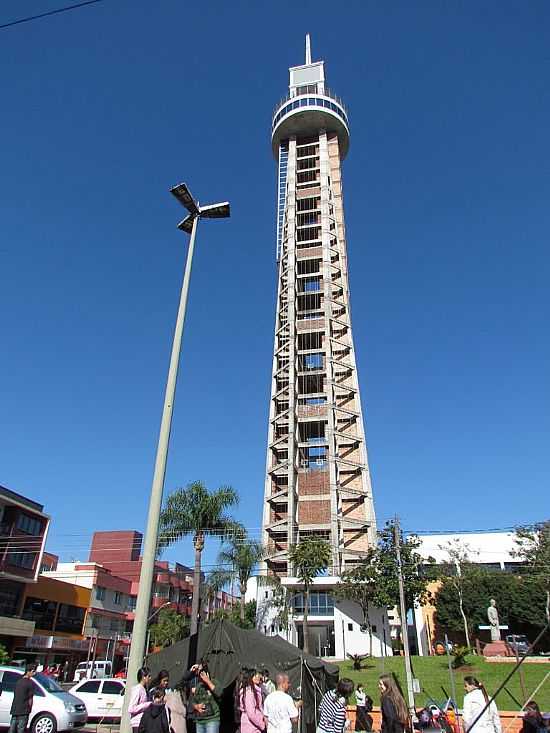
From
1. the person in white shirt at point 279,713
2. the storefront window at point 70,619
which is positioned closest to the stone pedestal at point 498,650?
the person in white shirt at point 279,713

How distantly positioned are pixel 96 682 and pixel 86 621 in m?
37.2

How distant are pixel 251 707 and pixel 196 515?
1034 inches

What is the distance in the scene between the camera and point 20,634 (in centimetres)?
4128

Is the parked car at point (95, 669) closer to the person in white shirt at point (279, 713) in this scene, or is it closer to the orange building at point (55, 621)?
the orange building at point (55, 621)

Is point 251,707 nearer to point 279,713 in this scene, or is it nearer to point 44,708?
point 279,713

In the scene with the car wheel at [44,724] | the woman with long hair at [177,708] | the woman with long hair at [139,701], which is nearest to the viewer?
the woman with long hair at [139,701]

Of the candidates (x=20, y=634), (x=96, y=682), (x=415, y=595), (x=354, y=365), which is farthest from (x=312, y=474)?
(x=96, y=682)

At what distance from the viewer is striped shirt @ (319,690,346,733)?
30.2ft

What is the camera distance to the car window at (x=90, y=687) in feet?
66.4

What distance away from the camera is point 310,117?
79.8m

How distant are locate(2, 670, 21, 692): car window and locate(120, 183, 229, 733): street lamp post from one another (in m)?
10.1

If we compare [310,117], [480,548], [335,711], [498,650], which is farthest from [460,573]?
[310,117]

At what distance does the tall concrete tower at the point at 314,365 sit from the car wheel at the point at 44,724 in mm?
38217

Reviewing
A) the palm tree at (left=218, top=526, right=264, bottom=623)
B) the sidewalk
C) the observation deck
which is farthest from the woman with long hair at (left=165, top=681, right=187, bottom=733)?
the observation deck
